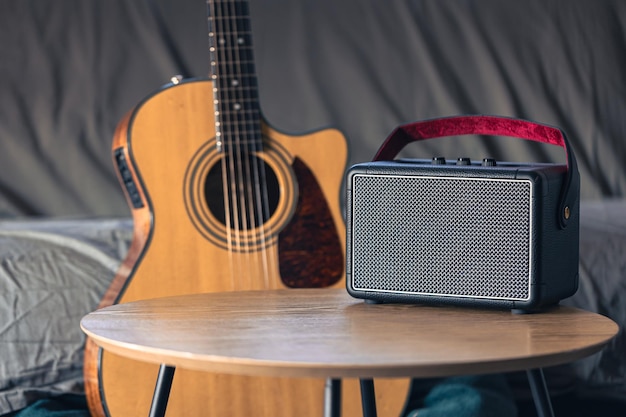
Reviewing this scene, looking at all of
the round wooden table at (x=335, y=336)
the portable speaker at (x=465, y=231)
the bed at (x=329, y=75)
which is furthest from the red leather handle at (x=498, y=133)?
the bed at (x=329, y=75)

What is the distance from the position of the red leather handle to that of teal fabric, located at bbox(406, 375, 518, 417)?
0.58 m

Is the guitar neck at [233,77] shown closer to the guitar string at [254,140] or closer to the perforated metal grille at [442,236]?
the guitar string at [254,140]

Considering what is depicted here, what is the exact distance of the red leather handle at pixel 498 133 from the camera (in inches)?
38.2

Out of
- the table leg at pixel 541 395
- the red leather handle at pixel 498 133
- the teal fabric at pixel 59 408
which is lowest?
the teal fabric at pixel 59 408

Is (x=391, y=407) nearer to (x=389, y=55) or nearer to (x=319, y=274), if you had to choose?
(x=319, y=274)

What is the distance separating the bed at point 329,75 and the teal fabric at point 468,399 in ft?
1.34

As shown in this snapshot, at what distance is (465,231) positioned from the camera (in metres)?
0.96

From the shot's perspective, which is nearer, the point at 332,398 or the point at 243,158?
the point at 332,398

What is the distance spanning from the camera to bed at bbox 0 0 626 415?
183 cm

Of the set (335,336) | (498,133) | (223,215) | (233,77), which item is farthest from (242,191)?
(335,336)

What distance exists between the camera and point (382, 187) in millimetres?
1000

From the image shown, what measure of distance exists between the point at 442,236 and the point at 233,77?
0.62 meters

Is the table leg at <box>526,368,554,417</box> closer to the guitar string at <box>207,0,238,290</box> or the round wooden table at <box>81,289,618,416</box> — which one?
the round wooden table at <box>81,289,618,416</box>

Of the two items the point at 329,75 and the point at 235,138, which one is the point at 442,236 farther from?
the point at 329,75
